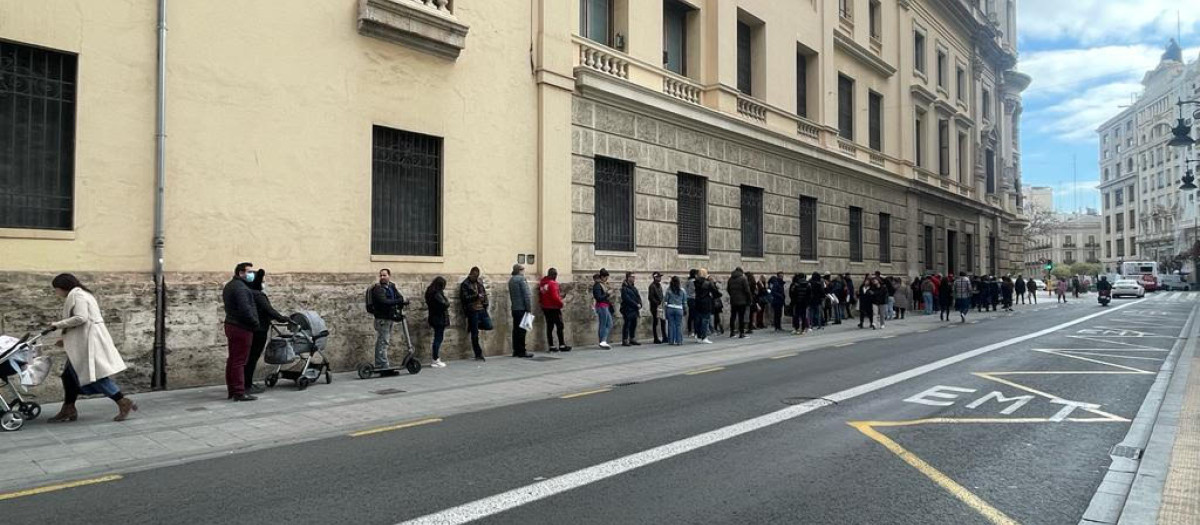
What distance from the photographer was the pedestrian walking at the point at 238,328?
8906mm

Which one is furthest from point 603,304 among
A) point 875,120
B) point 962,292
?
point 875,120

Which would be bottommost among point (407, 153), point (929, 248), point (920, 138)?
point (929, 248)

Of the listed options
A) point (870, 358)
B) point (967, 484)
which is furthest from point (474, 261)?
point (967, 484)

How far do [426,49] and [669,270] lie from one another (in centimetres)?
811

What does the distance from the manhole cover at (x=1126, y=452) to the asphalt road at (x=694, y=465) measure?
4.2 inches

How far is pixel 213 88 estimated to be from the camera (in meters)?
10.5

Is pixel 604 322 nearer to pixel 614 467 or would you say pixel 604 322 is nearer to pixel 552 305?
pixel 552 305

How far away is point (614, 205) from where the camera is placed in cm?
1705

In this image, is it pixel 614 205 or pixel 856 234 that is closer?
pixel 614 205

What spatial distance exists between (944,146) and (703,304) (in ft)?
85.7

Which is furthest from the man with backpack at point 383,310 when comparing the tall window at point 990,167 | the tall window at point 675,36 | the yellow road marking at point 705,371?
the tall window at point 990,167

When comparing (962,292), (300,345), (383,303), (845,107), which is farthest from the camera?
(845,107)

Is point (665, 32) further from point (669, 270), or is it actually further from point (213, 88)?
point (213, 88)

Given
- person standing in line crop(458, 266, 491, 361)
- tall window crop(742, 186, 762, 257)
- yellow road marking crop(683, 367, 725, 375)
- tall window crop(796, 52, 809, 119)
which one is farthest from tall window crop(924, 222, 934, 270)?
person standing in line crop(458, 266, 491, 361)
